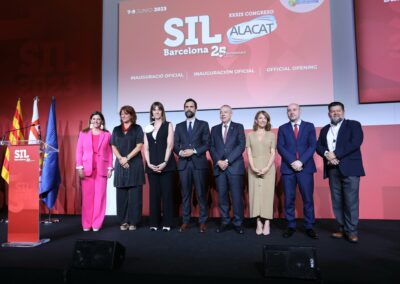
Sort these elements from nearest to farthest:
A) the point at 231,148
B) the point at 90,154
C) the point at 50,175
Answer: the point at 231,148
the point at 90,154
the point at 50,175

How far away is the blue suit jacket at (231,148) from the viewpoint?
3.50 metres

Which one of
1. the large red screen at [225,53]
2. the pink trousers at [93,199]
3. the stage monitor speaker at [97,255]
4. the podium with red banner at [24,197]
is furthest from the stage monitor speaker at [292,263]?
the large red screen at [225,53]

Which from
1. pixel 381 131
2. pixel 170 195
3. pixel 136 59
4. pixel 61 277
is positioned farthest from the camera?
pixel 136 59

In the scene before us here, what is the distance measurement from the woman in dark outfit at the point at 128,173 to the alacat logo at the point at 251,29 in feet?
6.17

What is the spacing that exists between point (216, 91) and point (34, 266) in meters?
3.16

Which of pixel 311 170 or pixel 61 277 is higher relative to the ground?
pixel 311 170

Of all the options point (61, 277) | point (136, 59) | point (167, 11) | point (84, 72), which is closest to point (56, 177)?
point (84, 72)

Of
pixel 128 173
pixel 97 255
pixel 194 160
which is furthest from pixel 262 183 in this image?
pixel 97 255

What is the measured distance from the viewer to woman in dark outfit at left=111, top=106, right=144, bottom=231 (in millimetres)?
3756

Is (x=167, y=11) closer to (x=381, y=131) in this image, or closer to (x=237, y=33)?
(x=237, y=33)

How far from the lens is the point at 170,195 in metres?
3.66

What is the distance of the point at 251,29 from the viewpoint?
451 cm

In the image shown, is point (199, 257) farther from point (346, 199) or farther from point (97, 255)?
point (346, 199)

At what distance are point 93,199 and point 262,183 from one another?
2.05 m
